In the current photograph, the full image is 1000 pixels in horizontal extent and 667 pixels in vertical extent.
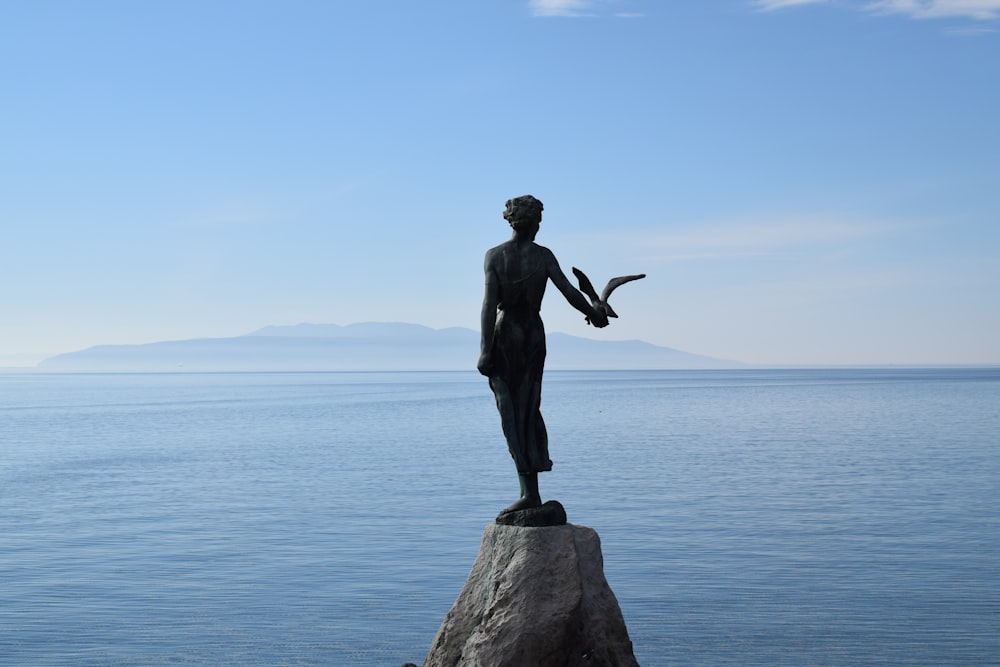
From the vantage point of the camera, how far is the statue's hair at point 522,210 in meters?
11.2

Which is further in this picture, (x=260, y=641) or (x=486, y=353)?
(x=260, y=641)

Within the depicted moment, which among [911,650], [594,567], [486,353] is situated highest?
[486,353]

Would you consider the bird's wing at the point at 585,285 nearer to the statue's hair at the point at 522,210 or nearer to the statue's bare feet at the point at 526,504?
the statue's hair at the point at 522,210

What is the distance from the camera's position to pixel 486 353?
11.1 metres

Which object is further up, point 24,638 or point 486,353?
point 486,353

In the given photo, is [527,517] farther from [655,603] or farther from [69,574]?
[69,574]

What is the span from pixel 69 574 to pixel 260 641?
7.06 meters

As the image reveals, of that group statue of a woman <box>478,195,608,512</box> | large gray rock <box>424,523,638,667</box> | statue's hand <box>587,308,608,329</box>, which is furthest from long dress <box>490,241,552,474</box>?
large gray rock <box>424,523,638,667</box>

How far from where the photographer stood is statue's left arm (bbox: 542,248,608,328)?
11.1 m

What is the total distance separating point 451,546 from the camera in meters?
25.2

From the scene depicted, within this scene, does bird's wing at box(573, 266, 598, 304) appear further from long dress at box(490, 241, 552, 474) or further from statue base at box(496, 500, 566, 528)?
statue base at box(496, 500, 566, 528)

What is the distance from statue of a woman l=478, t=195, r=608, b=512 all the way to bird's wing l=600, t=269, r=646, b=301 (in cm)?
18

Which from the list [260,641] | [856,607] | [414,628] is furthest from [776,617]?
[260,641]

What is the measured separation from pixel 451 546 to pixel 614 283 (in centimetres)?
1502
